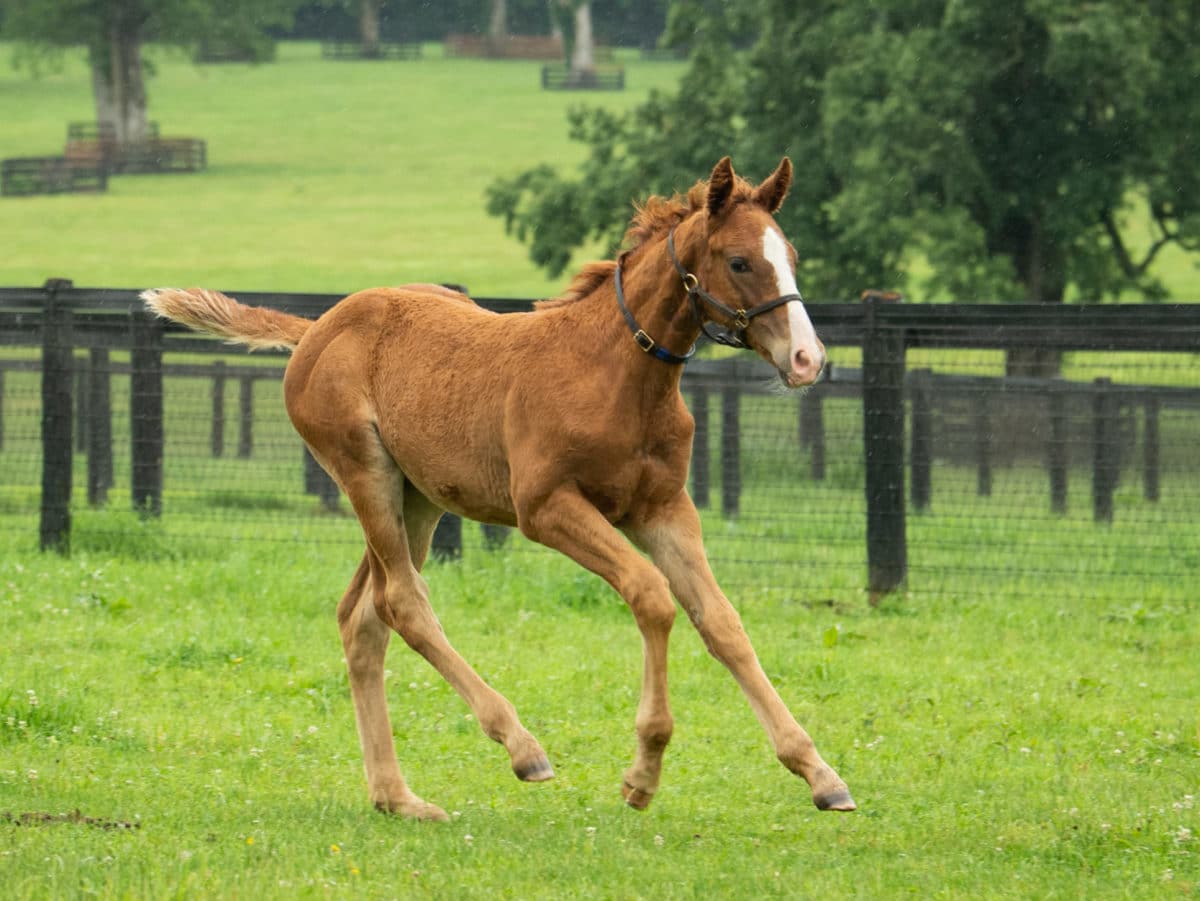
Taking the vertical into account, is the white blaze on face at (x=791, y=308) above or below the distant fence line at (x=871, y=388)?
above

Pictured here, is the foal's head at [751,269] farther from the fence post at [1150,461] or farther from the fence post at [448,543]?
the fence post at [1150,461]

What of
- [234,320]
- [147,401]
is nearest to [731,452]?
[147,401]

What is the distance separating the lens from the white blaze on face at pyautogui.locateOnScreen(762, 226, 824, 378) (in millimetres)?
4984

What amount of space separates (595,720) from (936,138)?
14867 millimetres

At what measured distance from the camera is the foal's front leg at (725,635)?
16.4ft

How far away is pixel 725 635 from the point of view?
531 cm

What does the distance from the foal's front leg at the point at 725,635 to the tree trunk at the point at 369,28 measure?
8058 cm

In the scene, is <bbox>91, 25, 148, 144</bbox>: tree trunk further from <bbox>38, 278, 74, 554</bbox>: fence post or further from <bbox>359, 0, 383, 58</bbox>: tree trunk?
<bbox>38, 278, 74, 554</bbox>: fence post

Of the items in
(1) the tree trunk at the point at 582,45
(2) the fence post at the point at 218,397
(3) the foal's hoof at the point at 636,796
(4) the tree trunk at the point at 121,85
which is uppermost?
(1) the tree trunk at the point at 582,45

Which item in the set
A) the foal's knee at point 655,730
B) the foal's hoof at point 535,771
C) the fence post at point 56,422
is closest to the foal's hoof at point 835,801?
the foal's knee at point 655,730

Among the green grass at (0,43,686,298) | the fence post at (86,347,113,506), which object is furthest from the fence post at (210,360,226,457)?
the green grass at (0,43,686,298)

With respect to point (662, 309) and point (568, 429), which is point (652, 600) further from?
point (662, 309)

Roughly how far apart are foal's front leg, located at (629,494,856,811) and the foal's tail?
2.10 metres

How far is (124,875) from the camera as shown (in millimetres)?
4836
